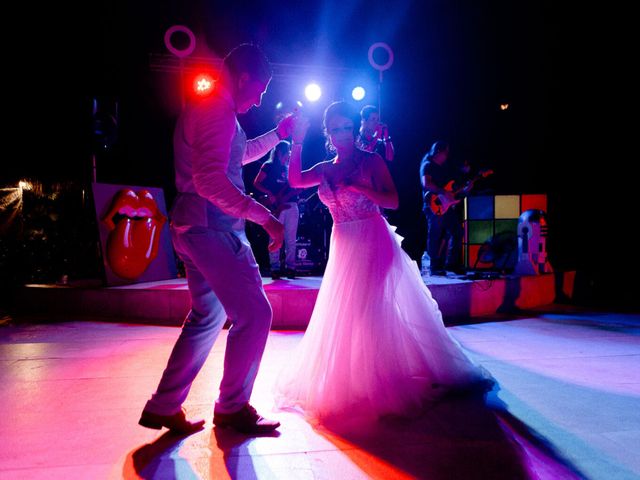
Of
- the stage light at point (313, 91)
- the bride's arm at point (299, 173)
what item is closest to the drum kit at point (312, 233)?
the stage light at point (313, 91)

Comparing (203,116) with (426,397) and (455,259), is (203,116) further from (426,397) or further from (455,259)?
(455,259)

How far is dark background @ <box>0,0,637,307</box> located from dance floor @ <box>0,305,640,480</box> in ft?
15.8

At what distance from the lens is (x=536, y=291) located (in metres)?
6.56

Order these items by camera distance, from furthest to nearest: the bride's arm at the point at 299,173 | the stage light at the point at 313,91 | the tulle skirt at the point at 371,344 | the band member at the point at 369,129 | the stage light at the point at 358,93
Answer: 1. the stage light at the point at 358,93
2. the stage light at the point at 313,91
3. the band member at the point at 369,129
4. the bride's arm at the point at 299,173
5. the tulle skirt at the point at 371,344

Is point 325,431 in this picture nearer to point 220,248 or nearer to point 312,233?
point 220,248

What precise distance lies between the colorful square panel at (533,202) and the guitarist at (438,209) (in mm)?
2921

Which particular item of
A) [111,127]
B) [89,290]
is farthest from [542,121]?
[89,290]

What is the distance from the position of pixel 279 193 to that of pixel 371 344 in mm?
4148

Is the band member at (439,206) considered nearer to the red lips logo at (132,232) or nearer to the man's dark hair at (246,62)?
the red lips logo at (132,232)

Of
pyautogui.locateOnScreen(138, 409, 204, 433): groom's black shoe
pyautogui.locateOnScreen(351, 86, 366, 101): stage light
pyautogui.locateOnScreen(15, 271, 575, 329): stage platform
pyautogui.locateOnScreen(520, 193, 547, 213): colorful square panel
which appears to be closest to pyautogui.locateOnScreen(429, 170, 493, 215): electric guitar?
pyautogui.locateOnScreen(15, 271, 575, 329): stage platform

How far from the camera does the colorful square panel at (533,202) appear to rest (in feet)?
30.0

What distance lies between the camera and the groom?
2012mm

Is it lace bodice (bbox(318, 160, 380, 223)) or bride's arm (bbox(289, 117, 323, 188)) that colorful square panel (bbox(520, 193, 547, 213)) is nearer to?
lace bodice (bbox(318, 160, 380, 223))

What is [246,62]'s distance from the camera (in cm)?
214
